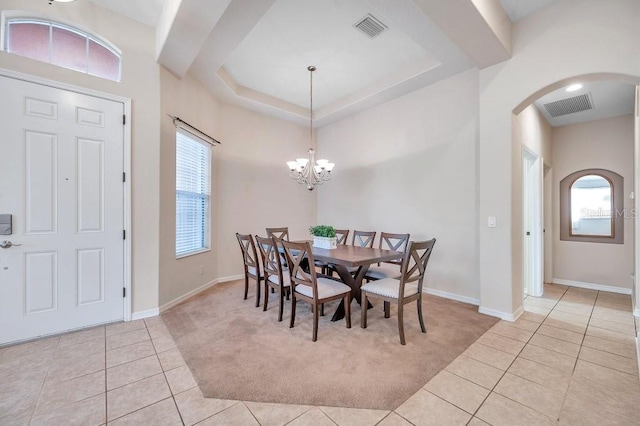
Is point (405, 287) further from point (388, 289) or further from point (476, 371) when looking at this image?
point (476, 371)

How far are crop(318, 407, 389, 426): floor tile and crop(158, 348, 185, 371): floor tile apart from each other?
4.03 ft

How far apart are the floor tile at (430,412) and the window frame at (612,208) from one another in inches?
188

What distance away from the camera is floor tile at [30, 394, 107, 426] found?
153 cm

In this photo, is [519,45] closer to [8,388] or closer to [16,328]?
[8,388]

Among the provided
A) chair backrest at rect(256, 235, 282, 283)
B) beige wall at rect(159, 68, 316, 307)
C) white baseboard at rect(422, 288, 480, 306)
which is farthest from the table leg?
beige wall at rect(159, 68, 316, 307)

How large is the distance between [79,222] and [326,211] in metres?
3.87

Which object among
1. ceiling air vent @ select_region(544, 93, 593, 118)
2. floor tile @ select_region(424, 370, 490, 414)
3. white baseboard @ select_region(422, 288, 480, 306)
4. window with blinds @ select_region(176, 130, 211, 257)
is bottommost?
floor tile @ select_region(424, 370, 490, 414)

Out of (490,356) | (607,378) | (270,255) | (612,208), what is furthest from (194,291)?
(612,208)

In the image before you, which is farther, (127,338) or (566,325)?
(566,325)

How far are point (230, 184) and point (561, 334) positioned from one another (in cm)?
470

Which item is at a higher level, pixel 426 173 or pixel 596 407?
pixel 426 173

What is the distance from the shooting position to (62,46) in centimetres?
263

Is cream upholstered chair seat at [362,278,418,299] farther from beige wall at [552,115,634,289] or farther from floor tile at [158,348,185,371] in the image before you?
beige wall at [552,115,634,289]

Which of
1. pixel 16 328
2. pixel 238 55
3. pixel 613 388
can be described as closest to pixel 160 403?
pixel 16 328
